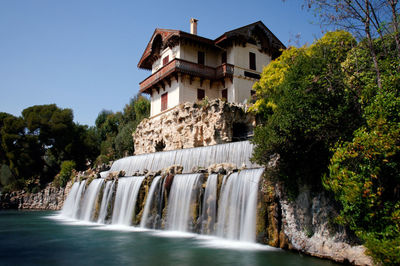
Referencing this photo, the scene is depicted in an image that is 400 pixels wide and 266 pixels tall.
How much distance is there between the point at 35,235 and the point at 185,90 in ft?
58.6

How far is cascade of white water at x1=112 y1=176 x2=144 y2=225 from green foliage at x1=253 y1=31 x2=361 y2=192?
899cm

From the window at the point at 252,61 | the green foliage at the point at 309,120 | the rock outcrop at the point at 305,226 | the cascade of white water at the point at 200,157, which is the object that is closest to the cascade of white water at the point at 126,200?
the cascade of white water at the point at 200,157

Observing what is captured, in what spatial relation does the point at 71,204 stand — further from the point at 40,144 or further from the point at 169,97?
the point at 40,144

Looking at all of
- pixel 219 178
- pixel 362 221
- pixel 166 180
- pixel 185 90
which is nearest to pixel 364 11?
pixel 362 221

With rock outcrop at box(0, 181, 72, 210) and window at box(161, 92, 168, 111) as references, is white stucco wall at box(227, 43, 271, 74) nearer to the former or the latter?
window at box(161, 92, 168, 111)

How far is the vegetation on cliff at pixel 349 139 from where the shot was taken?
707cm

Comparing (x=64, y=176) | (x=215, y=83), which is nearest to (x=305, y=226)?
(x=215, y=83)

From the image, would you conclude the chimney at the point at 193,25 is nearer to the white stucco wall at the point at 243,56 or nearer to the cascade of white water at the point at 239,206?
the white stucco wall at the point at 243,56

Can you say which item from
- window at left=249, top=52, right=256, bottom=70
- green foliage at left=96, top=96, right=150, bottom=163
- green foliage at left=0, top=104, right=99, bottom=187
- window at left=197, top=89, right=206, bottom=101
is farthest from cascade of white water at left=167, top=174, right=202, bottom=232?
green foliage at left=0, top=104, right=99, bottom=187

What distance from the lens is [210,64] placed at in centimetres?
3092

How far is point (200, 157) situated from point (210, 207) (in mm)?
6355

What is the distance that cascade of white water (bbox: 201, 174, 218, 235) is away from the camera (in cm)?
1305

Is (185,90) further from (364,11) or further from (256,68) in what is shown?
(364,11)

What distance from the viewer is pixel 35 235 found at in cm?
1491
